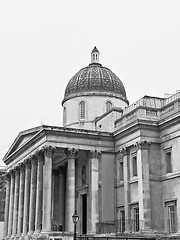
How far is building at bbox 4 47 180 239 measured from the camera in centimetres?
3484

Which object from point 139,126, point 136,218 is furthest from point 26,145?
point 136,218

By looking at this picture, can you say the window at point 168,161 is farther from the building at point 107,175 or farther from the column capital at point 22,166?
the column capital at point 22,166

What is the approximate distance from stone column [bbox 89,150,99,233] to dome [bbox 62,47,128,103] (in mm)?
10723

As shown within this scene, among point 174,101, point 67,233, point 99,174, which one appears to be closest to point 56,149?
point 99,174

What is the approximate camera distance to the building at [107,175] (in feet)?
114

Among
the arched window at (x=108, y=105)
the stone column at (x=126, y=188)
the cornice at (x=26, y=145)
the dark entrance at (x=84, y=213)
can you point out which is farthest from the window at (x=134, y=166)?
the arched window at (x=108, y=105)

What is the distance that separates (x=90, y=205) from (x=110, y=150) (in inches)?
213

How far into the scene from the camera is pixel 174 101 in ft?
116

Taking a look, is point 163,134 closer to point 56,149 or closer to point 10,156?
point 56,149

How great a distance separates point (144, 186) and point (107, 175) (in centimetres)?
538

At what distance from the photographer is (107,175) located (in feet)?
130

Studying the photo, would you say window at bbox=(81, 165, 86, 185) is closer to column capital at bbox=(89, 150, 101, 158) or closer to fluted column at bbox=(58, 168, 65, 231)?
column capital at bbox=(89, 150, 101, 158)

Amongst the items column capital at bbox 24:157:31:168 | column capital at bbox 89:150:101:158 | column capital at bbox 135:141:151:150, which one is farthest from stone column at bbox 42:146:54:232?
column capital at bbox 135:141:151:150

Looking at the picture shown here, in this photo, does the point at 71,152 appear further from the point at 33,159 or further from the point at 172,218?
the point at 172,218
